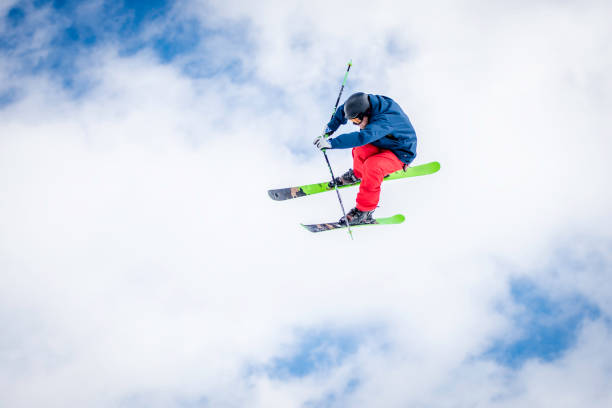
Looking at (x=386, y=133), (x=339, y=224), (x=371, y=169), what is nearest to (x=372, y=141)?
(x=386, y=133)

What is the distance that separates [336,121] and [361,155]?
30.4 inches

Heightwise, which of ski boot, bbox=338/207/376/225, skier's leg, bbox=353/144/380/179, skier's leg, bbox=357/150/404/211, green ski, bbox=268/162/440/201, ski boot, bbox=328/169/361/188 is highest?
green ski, bbox=268/162/440/201

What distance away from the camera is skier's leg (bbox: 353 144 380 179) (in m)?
6.91

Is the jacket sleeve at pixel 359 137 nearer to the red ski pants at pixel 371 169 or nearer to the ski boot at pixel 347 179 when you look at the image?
the red ski pants at pixel 371 169

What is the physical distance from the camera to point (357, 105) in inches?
247

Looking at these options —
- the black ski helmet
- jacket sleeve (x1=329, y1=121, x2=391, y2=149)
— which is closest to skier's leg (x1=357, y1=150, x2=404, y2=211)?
jacket sleeve (x1=329, y1=121, x2=391, y2=149)

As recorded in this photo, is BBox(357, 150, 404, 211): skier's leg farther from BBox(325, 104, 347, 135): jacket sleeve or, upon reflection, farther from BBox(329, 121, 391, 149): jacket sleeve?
BBox(325, 104, 347, 135): jacket sleeve

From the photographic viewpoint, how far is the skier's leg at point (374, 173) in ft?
21.7

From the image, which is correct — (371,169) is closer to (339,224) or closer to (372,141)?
(372,141)

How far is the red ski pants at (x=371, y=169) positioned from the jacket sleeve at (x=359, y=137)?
612 millimetres

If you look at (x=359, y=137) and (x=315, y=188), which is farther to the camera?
(x=315, y=188)

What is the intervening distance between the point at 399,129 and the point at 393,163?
0.56 meters

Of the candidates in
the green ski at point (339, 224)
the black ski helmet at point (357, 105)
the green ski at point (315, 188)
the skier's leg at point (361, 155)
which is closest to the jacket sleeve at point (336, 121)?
the skier's leg at point (361, 155)

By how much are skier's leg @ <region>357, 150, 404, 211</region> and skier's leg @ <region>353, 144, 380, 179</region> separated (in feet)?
0.42
